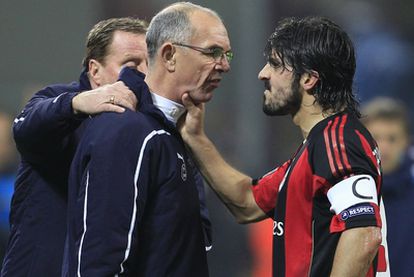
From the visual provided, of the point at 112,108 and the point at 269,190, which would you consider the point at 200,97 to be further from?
the point at 269,190

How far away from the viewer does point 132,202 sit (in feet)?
11.4

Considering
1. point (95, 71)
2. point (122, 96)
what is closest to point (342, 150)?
point (122, 96)

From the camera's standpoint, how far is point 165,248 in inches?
141

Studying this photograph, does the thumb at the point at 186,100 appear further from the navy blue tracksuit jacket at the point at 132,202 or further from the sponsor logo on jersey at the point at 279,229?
the sponsor logo on jersey at the point at 279,229

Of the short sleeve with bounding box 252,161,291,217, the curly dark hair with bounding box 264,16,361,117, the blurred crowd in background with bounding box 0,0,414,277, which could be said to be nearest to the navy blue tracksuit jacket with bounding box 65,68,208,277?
the curly dark hair with bounding box 264,16,361,117

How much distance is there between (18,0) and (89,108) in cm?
473

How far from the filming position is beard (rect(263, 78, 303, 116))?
13.1 ft

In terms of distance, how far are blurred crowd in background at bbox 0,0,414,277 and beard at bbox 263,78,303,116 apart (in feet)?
11.3

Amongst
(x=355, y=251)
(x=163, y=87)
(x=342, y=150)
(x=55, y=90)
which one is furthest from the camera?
(x=55, y=90)

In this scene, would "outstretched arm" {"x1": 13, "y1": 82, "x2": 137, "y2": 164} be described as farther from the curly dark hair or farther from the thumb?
the curly dark hair

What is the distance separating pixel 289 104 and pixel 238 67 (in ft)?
12.8

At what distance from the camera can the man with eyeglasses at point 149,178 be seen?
11.4 feet

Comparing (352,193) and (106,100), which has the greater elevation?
(106,100)

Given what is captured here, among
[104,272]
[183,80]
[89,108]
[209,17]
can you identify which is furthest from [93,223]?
[209,17]
